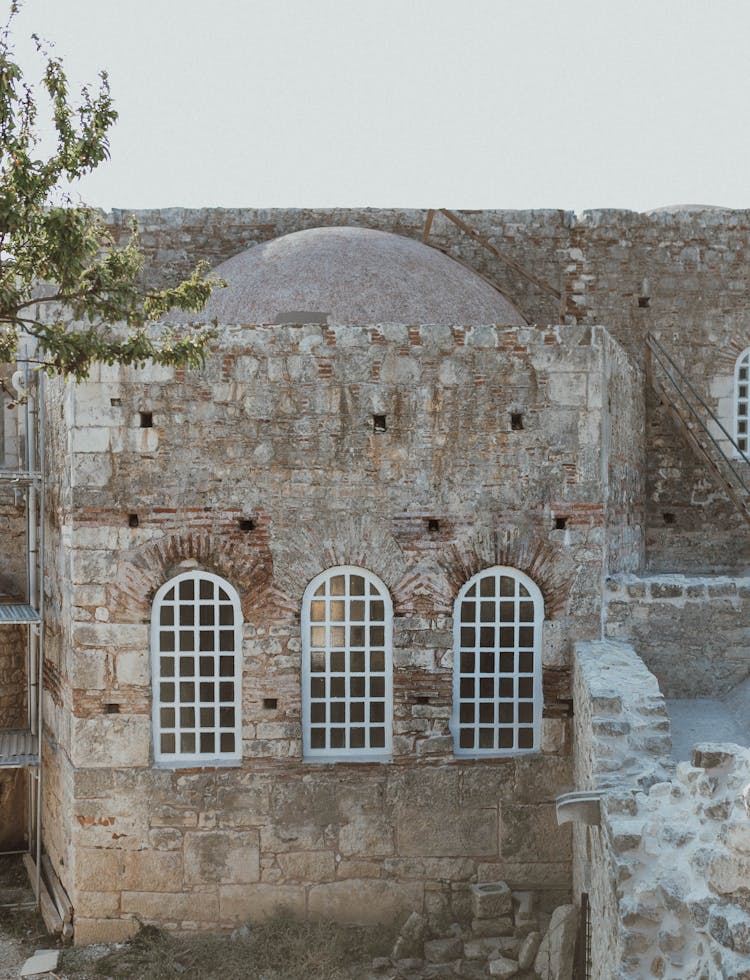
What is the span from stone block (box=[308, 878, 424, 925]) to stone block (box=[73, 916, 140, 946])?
1808 mm

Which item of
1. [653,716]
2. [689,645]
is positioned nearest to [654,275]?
[689,645]

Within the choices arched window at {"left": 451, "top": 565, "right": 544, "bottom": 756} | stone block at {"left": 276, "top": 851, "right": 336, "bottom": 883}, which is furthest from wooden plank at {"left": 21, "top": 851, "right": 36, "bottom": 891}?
arched window at {"left": 451, "top": 565, "right": 544, "bottom": 756}

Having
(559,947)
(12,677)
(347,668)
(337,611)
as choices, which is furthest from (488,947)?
(12,677)

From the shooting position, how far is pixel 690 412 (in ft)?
44.1

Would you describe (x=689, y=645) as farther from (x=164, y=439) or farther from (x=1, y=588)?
(x=1, y=588)

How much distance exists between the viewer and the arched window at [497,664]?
32.2 ft

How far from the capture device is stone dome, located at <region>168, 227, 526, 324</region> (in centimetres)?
1087

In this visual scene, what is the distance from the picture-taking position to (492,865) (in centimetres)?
973

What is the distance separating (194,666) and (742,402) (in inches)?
341

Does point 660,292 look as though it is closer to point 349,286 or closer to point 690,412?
point 690,412

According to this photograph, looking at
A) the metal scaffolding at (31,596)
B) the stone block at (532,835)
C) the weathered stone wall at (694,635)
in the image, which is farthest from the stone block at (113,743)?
the weathered stone wall at (694,635)

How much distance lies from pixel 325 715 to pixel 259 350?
12.3ft

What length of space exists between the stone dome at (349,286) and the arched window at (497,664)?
10.6ft

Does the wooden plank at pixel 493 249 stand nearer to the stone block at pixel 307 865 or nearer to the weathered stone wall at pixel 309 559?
the weathered stone wall at pixel 309 559
